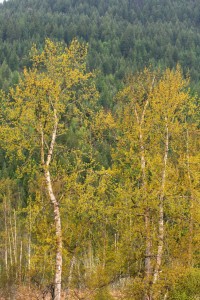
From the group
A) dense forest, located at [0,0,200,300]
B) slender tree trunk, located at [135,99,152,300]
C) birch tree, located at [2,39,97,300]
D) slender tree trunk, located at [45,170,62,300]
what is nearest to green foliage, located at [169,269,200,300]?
dense forest, located at [0,0,200,300]

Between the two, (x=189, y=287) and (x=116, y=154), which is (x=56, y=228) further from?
(x=189, y=287)

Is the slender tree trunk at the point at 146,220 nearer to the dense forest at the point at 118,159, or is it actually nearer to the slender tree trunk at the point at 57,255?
the dense forest at the point at 118,159

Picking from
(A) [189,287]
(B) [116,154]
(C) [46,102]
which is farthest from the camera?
(A) [189,287]

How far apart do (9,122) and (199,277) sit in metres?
10.1

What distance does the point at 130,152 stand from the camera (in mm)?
16844

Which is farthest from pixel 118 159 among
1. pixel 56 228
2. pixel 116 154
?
pixel 56 228

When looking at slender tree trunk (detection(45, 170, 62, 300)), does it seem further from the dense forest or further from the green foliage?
the green foliage

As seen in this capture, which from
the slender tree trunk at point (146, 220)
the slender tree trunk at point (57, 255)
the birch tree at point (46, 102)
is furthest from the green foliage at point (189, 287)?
the birch tree at point (46, 102)

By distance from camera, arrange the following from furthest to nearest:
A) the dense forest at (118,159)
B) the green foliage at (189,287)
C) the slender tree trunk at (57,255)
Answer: the green foliage at (189,287) → the dense forest at (118,159) → the slender tree trunk at (57,255)

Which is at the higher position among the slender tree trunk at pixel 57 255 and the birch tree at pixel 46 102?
the birch tree at pixel 46 102

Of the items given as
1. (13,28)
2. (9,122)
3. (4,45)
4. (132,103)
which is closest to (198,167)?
(132,103)

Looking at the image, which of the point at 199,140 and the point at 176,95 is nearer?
the point at 176,95

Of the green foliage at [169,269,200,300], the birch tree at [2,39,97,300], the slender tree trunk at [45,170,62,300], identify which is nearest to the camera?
the slender tree trunk at [45,170,62,300]

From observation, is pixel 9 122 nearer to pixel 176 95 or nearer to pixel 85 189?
pixel 85 189
